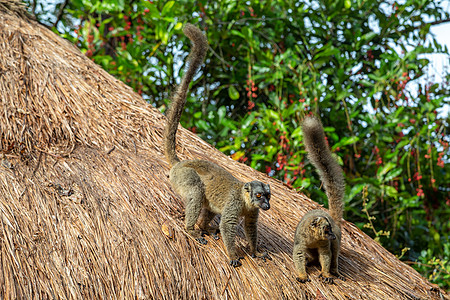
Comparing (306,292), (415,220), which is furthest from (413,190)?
(306,292)

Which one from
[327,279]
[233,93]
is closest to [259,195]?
[327,279]

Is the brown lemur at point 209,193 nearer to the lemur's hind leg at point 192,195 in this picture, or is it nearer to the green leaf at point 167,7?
the lemur's hind leg at point 192,195

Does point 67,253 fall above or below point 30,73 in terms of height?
below

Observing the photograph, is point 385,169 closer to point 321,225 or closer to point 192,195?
point 321,225

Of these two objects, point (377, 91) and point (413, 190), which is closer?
point (377, 91)

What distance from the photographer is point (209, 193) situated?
4.72 m

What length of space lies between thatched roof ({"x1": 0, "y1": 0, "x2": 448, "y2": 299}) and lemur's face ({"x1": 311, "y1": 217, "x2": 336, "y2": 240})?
1.69 ft

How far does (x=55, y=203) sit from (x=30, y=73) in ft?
7.37

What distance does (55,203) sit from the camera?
4629mm

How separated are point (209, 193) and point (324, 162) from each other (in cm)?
123

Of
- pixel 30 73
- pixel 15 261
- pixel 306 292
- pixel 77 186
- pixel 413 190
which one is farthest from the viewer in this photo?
pixel 413 190

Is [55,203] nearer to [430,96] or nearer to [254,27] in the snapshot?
[254,27]

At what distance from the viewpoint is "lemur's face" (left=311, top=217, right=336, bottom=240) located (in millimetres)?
4340

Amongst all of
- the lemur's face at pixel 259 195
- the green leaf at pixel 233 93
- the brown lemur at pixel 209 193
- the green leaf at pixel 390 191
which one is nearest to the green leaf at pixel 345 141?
the green leaf at pixel 390 191
